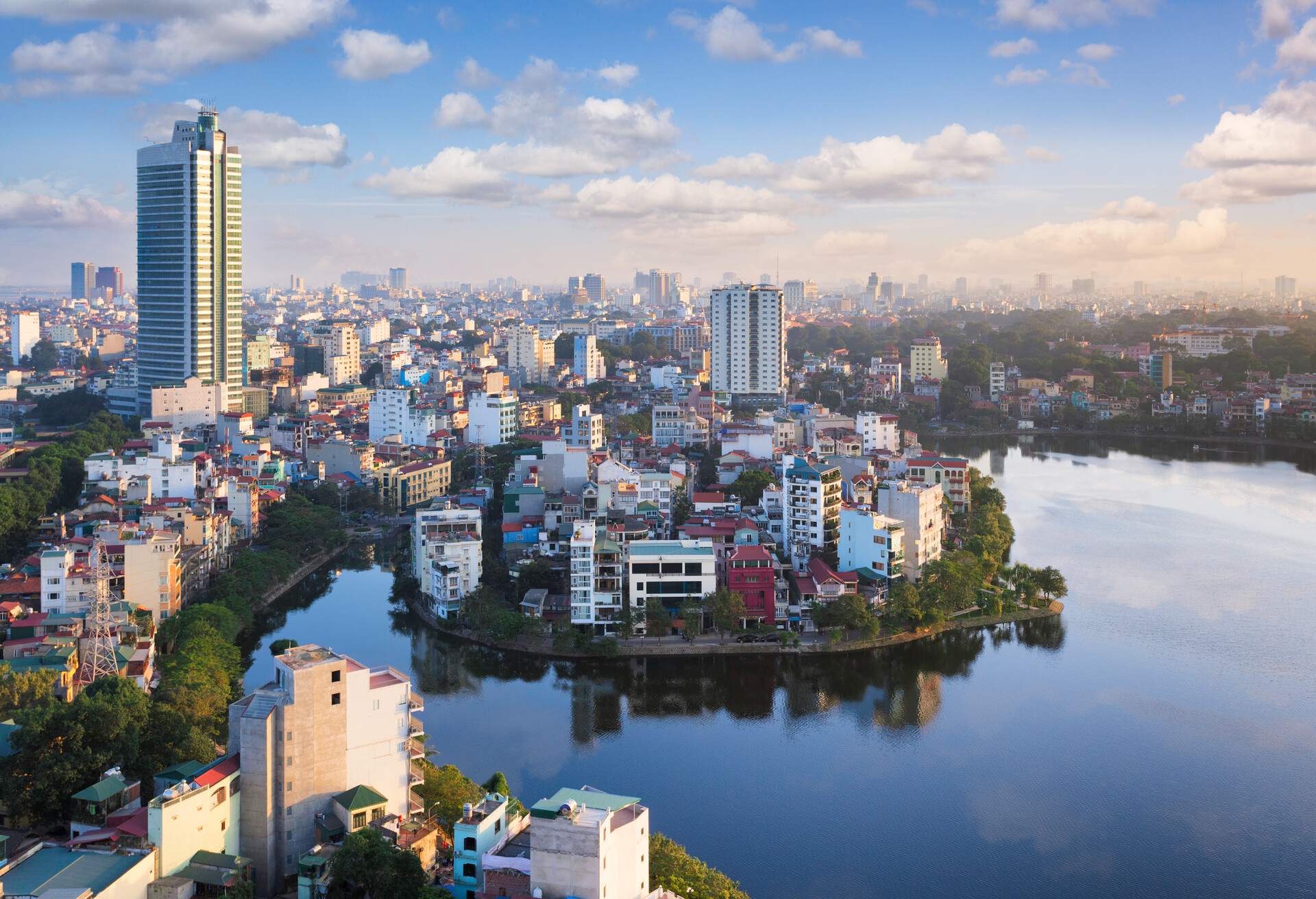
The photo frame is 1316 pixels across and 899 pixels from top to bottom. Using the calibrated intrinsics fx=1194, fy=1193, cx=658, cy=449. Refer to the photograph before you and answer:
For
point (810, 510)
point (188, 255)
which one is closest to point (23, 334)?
point (188, 255)

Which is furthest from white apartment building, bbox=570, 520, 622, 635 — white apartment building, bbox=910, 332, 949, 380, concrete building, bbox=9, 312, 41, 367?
concrete building, bbox=9, 312, 41, 367

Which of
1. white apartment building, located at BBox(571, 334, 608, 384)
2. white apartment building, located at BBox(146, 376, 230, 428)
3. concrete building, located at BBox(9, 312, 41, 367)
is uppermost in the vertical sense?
concrete building, located at BBox(9, 312, 41, 367)

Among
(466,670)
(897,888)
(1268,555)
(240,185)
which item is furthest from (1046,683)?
(240,185)

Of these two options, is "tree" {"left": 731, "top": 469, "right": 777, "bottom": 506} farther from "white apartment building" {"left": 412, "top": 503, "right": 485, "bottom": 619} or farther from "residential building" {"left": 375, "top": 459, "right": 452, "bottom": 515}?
"residential building" {"left": 375, "top": 459, "right": 452, "bottom": 515}

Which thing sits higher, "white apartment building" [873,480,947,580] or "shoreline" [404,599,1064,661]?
"white apartment building" [873,480,947,580]

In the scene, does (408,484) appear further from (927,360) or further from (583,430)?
(927,360)
